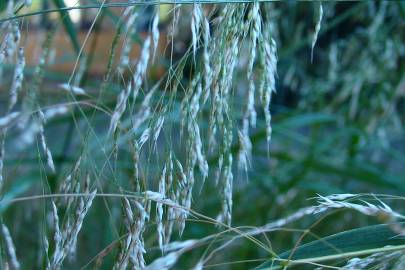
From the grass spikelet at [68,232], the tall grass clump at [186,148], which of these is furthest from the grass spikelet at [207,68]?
the grass spikelet at [68,232]

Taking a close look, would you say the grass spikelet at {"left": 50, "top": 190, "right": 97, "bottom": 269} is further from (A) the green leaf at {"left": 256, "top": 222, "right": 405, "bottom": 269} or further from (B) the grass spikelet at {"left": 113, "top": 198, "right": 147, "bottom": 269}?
(A) the green leaf at {"left": 256, "top": 222, "right": 405, "bottom": 269}

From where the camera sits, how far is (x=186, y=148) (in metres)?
0.58

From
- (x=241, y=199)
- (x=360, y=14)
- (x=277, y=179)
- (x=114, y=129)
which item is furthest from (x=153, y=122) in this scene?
(x=360, y=14)

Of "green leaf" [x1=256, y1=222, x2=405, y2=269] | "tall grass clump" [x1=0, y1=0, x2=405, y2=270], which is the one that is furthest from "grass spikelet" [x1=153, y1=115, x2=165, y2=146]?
"green leaf" [x1=256, y1=222, x2=405, y2=269]

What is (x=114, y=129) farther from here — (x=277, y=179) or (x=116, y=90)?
(x=277, y=179)

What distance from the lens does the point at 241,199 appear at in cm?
142

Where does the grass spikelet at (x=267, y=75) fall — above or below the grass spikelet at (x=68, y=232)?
above

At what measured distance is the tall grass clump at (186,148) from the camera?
1.79 ft

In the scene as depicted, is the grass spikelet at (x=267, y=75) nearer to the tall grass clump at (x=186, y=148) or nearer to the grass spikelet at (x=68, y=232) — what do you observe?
the tall grass clump at (x=186, y=148)

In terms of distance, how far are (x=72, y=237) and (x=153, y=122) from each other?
10 centimetres

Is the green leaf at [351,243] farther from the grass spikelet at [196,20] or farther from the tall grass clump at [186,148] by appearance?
the grass spikelet at [196,20]

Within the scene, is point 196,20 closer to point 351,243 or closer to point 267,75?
point 267,75

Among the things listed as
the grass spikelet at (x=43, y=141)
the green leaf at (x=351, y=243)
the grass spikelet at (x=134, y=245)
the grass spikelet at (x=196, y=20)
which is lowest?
the green leaf at (x=351, y=243)

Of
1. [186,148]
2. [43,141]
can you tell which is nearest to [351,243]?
[186,148]
